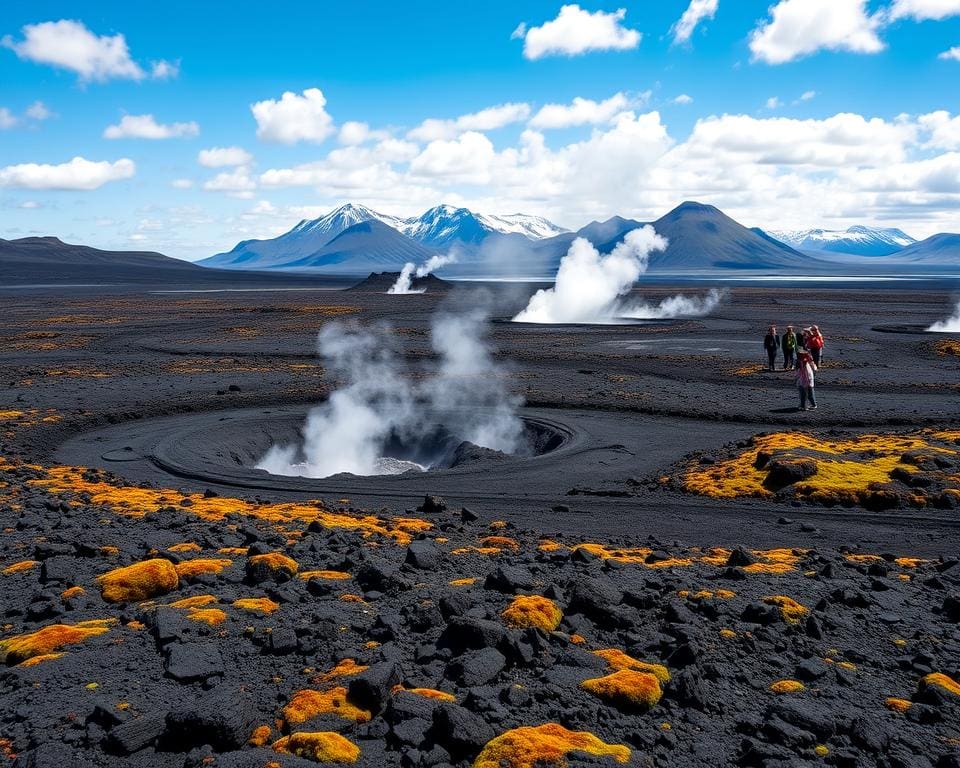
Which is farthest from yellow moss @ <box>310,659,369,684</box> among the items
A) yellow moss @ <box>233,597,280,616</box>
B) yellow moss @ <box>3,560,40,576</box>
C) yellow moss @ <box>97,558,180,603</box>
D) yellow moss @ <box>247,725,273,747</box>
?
yellow moss @ <box>3,560,40,576</box>

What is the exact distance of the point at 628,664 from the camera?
895 cm

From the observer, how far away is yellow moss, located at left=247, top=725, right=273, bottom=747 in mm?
7352

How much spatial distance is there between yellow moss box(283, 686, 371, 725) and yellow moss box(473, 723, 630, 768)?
1479 mm

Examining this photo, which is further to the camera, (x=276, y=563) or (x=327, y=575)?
(x=327, y=575)

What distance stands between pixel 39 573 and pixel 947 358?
4483 centimetres

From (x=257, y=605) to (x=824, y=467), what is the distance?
560 inches

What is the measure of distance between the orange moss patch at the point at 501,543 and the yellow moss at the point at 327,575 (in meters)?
3.23

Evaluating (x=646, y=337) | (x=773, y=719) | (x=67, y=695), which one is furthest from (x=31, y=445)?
(x=646, y=337)

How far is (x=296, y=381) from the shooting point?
35969 millimetres

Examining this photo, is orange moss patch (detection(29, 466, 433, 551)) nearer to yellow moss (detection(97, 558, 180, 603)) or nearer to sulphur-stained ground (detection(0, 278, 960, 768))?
sulphur-stained ground (detection(0, 278, 960, 768))

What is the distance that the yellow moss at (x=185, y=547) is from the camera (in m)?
13.0

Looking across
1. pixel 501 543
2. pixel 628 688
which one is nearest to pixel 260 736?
pixel 628 688

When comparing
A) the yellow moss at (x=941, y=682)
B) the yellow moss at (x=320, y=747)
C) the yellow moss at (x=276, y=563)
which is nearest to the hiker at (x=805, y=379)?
the yellow moss at (x=941, y=682)

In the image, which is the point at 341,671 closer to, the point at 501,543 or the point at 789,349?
the point at 501,543
